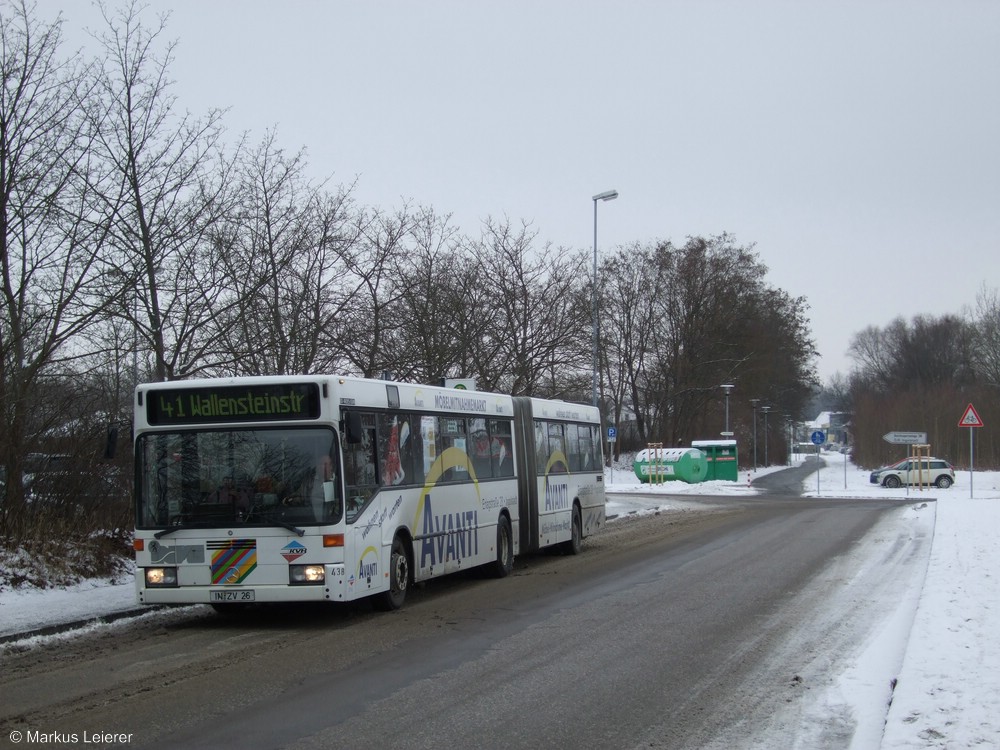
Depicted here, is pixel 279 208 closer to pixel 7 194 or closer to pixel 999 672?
pixel 7 194

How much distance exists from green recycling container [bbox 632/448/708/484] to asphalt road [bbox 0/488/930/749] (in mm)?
37582

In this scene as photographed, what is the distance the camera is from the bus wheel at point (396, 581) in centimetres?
1268

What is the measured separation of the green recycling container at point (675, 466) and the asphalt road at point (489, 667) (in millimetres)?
37582

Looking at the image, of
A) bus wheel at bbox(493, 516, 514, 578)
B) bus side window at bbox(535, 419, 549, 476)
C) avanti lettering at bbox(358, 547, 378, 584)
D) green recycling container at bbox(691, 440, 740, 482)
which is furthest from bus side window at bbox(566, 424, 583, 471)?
green recycling container at bbox(691, 440, 740, 482)

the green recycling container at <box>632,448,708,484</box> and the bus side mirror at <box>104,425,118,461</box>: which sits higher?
the bus side mirror at <box>104,425,118,461</box>

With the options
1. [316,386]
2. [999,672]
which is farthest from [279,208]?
[999,672]

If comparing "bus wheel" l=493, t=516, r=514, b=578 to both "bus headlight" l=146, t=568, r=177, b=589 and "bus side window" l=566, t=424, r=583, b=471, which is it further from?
"bus headlight" l=146, t=568, r=177, b=589

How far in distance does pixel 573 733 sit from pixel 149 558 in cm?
634

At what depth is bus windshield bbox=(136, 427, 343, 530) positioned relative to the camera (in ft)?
37.3

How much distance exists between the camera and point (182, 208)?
16219mm

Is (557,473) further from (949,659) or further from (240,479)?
(949,659)

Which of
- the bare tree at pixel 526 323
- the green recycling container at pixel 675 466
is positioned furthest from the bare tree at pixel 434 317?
A: the green recycling container at pixel 675 466

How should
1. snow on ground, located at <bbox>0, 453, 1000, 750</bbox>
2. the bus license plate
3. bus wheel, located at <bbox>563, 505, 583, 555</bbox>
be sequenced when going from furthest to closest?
bus wheel, located at <bbox>563, 505, 583, 555</bbox> → the bus license plate → snow on ground, located at <bbox>0, 453, 1000, 750</bbox>

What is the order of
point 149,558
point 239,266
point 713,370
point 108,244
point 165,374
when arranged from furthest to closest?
point 713,370, point 239,266, point 165,374, point 108,244, point 149,558
